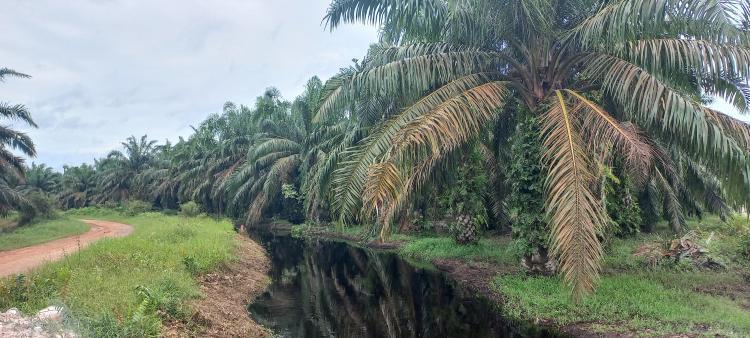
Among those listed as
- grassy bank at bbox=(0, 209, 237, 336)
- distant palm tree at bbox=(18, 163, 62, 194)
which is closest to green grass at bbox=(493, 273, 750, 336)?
grassy bank at bbox=(0, 209, 237, 336)

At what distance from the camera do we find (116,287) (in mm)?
8375

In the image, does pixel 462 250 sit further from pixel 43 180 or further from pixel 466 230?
pixel 43 180

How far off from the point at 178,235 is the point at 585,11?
46.3ft

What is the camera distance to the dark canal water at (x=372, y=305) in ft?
31.2

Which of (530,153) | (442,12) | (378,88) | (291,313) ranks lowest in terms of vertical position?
(291,313)

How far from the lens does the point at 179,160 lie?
162ft

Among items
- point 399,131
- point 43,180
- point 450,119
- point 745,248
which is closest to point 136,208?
point 43,180

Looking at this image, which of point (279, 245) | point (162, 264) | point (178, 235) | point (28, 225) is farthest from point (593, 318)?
point (28, 225)

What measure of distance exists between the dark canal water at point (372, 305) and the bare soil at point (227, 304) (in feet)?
1.31

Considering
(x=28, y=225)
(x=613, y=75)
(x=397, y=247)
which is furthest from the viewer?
(x=28, y=225)

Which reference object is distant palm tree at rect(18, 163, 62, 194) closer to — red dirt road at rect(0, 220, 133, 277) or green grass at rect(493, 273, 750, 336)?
red dirt road at rect(0, 220, 133, 277)

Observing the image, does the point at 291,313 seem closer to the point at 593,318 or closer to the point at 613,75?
the point at 593,318

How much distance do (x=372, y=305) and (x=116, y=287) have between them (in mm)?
5764

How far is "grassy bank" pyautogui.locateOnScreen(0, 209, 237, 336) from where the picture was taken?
673 centimetres
